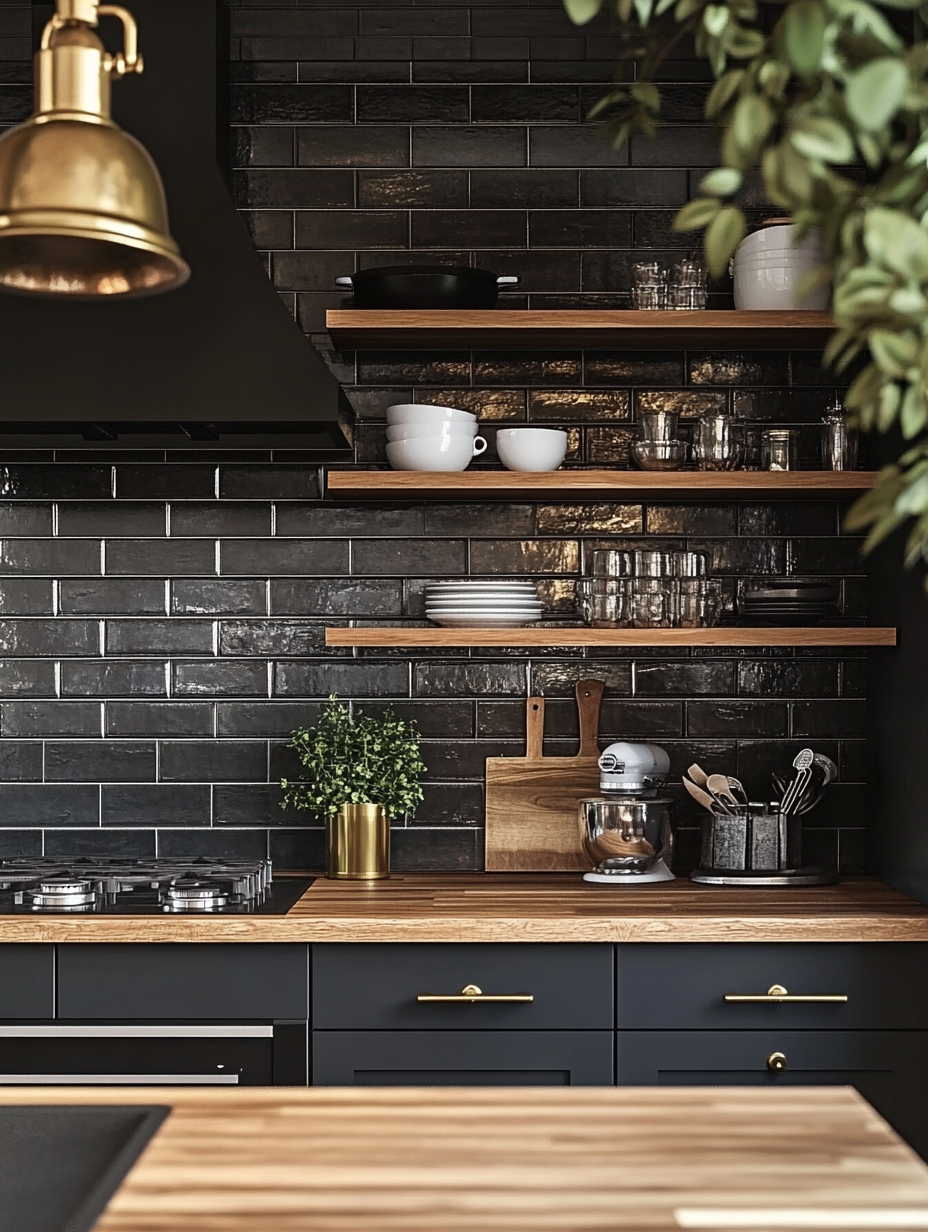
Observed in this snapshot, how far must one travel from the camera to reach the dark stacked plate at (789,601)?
3.09 meters

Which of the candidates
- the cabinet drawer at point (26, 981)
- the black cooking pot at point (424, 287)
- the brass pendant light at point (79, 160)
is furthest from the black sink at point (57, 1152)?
the black cooking pot at point (424, 287)

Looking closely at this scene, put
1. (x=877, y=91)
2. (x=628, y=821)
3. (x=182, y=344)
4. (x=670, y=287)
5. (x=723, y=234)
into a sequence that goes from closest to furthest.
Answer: (x=877, y=91)
(x=723, y=234)
(x=182, y=344)
(x=628, y=821)
(x=670, y=287)

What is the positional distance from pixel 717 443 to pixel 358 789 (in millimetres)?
1163

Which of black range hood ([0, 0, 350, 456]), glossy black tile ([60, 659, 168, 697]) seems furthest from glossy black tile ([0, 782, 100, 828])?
black range hood ([0, 0, 350, 456])

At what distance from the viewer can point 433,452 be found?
3061mm

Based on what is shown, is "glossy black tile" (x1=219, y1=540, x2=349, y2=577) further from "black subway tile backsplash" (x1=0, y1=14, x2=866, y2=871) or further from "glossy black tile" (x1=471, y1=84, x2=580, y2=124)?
"glossy black tile" (x1=471, y1=84, x2=580, y2=124)

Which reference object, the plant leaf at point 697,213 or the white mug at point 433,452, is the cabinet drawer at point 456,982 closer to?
the white mug at point 433,452

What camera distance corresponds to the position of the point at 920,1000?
261cm

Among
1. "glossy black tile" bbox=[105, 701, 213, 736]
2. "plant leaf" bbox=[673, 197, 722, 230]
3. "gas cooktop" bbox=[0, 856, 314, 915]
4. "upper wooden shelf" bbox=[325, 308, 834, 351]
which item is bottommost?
"gas cooktop" bbox=[0, 856, 314, 915]

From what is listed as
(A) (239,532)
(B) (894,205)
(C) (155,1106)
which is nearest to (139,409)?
(A) (239,532)

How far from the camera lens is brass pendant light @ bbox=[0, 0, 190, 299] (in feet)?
4.02

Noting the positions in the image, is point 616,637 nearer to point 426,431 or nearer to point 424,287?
point 426,431

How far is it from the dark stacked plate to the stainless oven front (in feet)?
4.65

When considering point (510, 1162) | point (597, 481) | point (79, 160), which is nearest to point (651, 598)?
point (597, 481)
